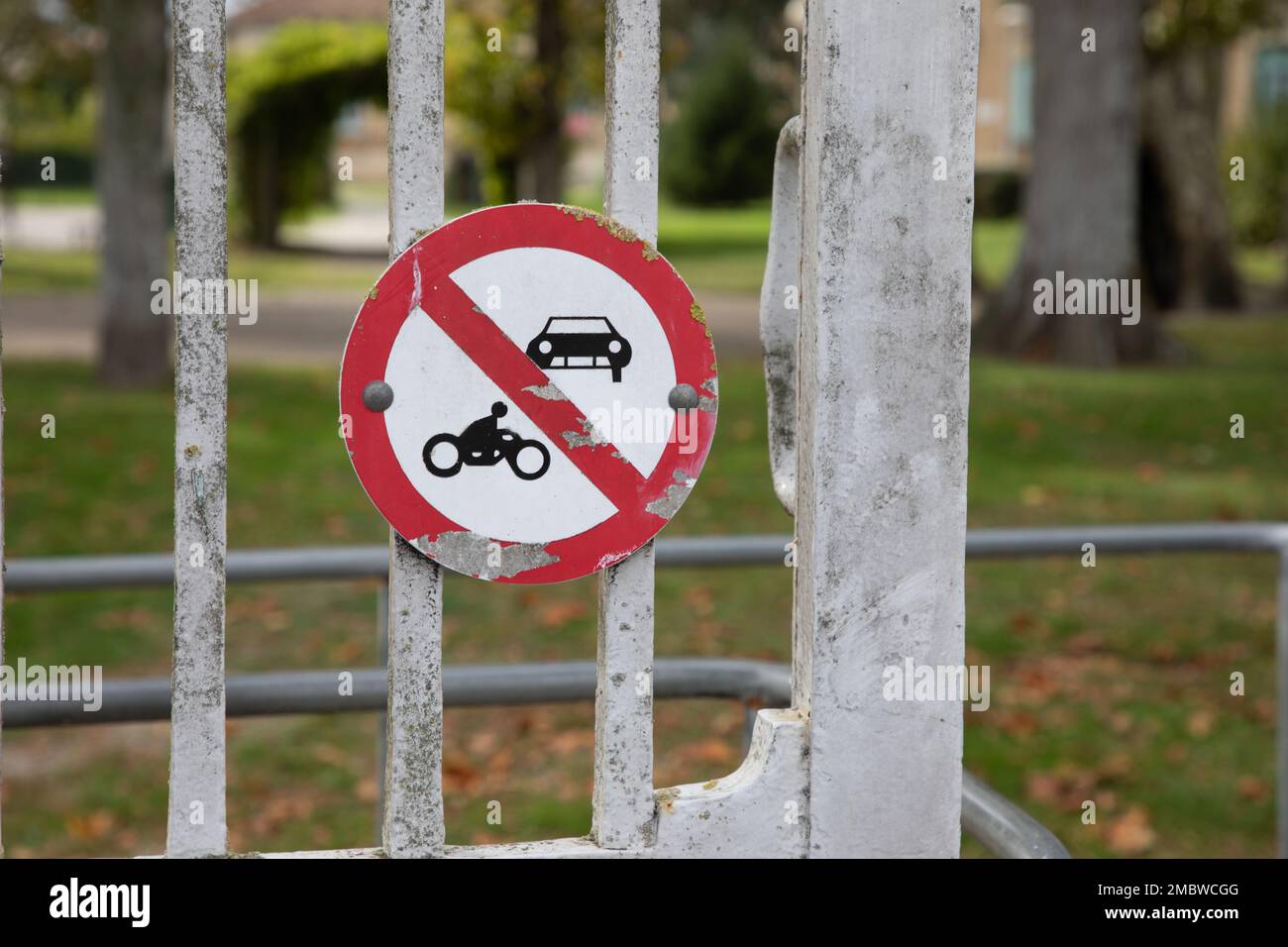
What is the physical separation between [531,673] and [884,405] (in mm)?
936

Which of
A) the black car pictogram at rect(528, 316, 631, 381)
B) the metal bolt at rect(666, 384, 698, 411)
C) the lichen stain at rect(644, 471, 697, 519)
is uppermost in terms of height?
the black car pictogram at rect(528, 316, 631, 381)

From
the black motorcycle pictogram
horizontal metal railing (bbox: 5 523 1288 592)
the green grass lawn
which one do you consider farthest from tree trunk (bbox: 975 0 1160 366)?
the black motorcycle pictogram

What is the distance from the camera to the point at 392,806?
178 centimetres

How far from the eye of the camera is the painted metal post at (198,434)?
5.54 ft

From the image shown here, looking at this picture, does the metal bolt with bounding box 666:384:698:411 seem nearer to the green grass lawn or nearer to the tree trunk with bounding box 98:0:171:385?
the green grass lawn

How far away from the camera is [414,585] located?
176 cm

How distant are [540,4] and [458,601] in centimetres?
1132

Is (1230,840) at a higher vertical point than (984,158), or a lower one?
lower

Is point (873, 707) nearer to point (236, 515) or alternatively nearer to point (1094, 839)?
point (1094, 839)

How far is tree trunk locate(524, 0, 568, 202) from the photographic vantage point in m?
17.5

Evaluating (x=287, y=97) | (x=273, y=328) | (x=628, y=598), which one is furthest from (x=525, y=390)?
(x=287, y=97)

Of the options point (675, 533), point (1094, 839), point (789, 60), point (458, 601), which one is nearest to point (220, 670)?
point (1094, 839)

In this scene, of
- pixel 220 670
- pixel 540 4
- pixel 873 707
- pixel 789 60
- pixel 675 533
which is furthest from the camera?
pixel 789 60

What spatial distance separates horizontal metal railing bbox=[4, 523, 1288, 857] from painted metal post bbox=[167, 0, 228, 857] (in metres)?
0.64
